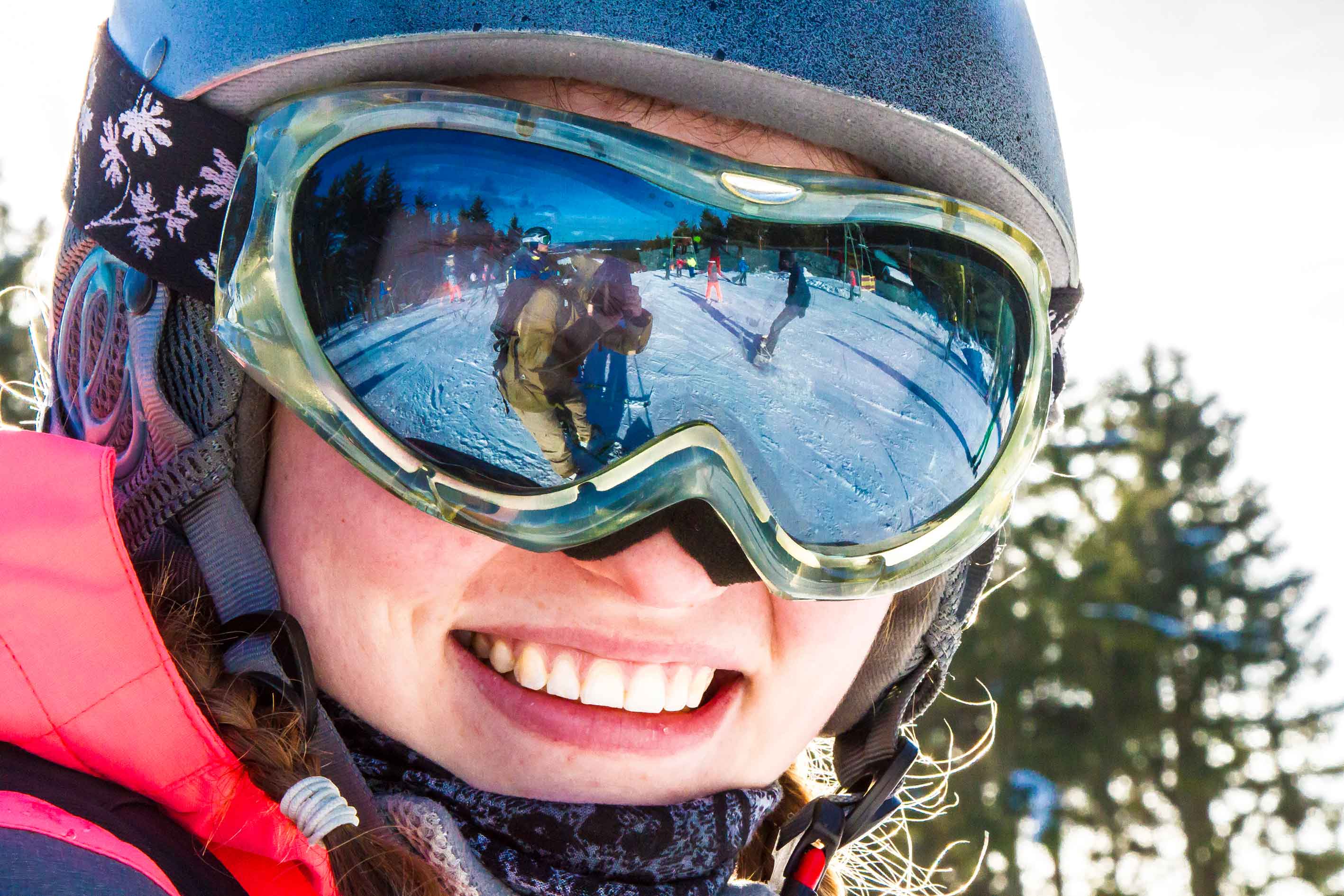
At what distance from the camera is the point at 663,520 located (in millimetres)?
1628

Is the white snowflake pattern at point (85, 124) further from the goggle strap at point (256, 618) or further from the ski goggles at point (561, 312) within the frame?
the goggle strap at point (256, 618)

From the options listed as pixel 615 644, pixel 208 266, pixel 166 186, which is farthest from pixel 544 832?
pixel 166 186

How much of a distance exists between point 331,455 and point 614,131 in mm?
612

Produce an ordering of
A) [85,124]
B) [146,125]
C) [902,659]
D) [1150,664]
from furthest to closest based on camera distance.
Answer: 1. [1150,664]
2. [902,659]
3. [85,124]
4. [146,125]

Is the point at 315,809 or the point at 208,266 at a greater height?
the point at 208,266

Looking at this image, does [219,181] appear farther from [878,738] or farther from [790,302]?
[878,738]

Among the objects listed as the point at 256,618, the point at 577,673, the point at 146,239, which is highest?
the point at 146,239

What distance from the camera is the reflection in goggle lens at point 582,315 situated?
1.53m

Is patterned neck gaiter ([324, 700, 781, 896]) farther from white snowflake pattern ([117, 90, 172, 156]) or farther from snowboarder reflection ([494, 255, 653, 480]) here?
white snowflake pattern ([117, 90, 172, 156])

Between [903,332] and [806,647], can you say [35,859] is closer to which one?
[806,647]

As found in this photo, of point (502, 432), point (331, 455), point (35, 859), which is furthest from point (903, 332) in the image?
point (35, 859)

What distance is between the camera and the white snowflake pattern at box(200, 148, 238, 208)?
169 cm

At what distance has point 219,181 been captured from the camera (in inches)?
66.4

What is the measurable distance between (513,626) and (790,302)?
62 cm
